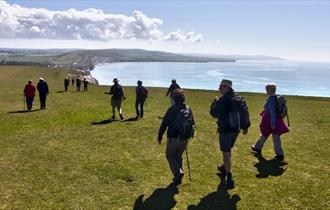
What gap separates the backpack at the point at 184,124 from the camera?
35.3 feet

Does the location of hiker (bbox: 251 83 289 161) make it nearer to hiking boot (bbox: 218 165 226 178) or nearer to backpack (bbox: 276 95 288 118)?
backpack (bbox: 276 95 288 118)

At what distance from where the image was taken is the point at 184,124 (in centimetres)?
1080

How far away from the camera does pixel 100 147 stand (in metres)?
16.7

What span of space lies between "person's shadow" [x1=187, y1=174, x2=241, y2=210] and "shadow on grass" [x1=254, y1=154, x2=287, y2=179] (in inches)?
87.7

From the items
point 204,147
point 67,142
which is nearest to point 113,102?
point 67,142

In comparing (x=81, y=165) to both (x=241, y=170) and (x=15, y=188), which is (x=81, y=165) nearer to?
(x=15, y=188)

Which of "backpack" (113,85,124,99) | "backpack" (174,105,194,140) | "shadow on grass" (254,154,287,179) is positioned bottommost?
"shadow on grass" (254,154,287,179)

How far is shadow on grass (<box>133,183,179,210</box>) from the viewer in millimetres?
10039

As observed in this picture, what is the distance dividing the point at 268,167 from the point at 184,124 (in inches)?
187

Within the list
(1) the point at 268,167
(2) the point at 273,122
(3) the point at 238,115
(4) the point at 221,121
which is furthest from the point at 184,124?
(1) the point at 268,167

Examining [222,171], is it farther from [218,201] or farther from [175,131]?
[175,131]

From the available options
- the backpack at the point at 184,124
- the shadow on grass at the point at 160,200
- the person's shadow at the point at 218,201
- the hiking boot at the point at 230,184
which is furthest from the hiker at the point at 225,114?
the shadow on grass at the point at 160,200

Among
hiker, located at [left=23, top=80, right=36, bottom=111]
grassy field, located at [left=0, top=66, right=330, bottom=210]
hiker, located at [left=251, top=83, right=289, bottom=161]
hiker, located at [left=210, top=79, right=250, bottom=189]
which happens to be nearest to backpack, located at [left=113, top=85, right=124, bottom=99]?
grassy field, located at [left=0, top=66, right=330, bottom=210]

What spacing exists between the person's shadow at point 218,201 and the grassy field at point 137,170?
0.03 meters
